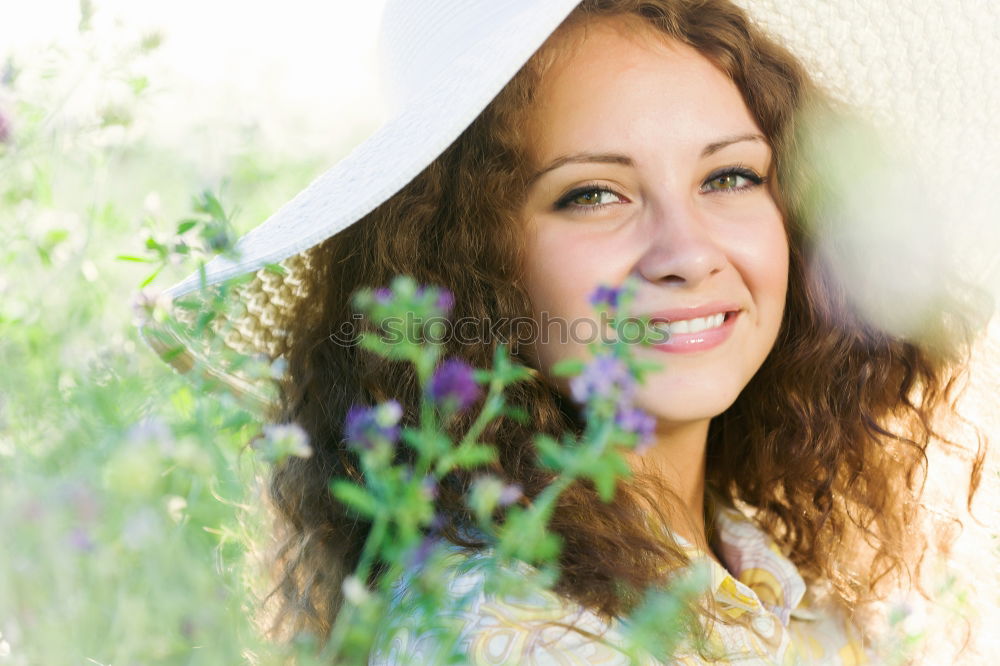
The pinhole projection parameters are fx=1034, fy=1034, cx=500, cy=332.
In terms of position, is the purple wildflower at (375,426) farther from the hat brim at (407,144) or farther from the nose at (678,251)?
the nose at (678,251)

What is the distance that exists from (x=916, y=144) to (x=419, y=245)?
34.5 inches

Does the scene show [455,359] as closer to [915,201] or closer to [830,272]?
[830,272]

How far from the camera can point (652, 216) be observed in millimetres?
1398

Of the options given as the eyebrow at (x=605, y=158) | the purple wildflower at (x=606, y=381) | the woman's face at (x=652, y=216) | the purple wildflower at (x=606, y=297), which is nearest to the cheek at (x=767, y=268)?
the woman's face at (x=652, y=216)

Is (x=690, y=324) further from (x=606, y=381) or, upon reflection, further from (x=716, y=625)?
(x=606, y=381)

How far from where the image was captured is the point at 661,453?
163cm

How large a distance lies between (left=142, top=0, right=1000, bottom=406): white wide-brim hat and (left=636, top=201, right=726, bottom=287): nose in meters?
0.29

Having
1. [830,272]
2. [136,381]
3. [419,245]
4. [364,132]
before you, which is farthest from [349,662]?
[364,132]

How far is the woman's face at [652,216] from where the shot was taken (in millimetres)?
1386

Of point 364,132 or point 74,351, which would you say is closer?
point 74,351

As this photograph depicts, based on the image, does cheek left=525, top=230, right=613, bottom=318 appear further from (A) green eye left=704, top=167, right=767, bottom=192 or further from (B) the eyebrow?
(A) green eye left=704, top=167, right=767, bottom=192

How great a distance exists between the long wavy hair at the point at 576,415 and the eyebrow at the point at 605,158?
0.12ft

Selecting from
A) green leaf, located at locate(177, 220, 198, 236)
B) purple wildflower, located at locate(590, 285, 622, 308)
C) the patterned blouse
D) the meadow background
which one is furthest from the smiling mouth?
green leaf, located at locate(177, 220, 198, 236)

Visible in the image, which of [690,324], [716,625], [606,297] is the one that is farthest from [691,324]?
[606,297]
